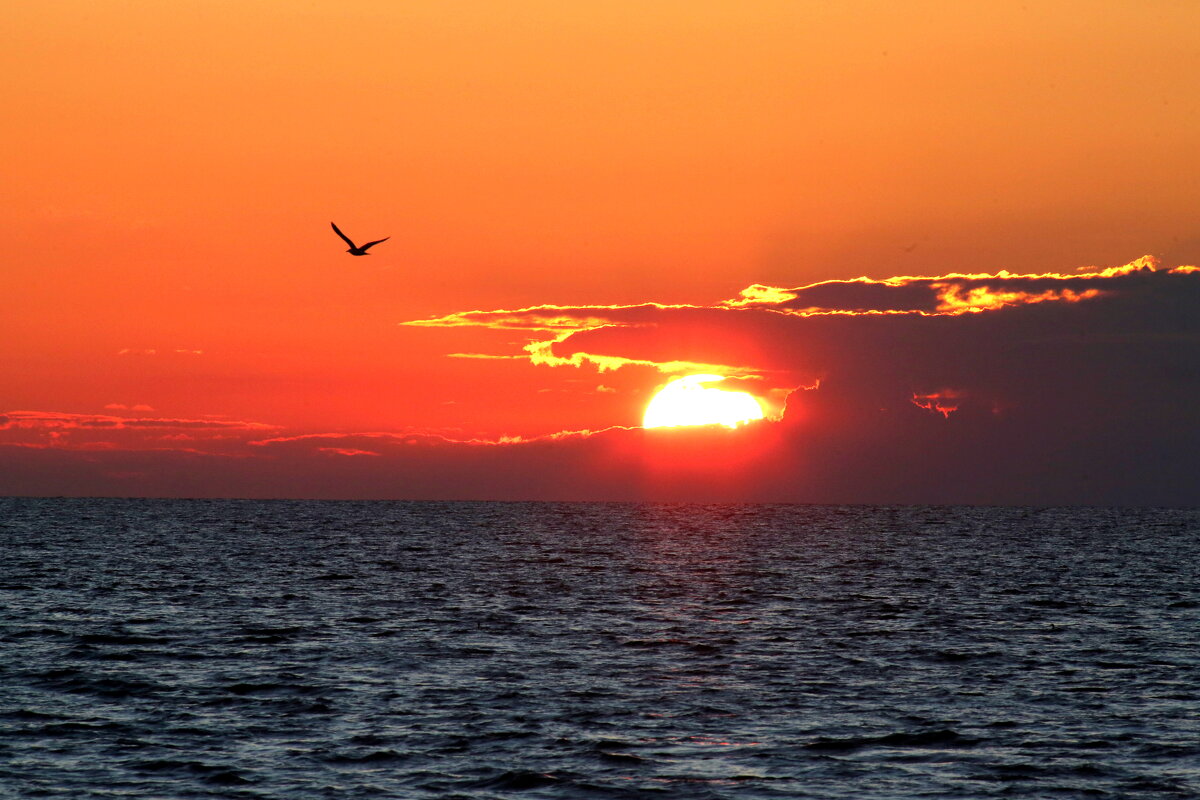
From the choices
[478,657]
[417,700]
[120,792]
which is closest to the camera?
[120,792]

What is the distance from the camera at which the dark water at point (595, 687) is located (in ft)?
91.7

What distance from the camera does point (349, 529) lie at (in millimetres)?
174625

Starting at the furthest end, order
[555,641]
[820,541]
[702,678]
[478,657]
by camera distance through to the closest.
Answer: [820,541] → [555,641] → [478,657] → [702,678]

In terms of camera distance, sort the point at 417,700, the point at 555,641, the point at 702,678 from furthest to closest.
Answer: the point at 555,641
the point at 702,678
the point at 417,700

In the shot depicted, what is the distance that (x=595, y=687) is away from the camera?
1486 inches

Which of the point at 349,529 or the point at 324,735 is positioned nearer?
the point at 324,735

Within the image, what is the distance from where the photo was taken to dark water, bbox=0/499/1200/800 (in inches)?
1100

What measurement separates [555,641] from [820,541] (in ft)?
319

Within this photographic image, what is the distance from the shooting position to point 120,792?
87.0ft

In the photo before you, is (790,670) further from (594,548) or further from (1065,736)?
(594,548)

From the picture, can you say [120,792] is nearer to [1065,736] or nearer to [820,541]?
[1065,736]

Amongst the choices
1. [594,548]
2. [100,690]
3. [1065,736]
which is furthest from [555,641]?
[594,548]

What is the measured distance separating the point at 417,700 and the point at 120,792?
411 inches

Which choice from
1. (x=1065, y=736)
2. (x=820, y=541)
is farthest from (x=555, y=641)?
(x=820, y=541)
